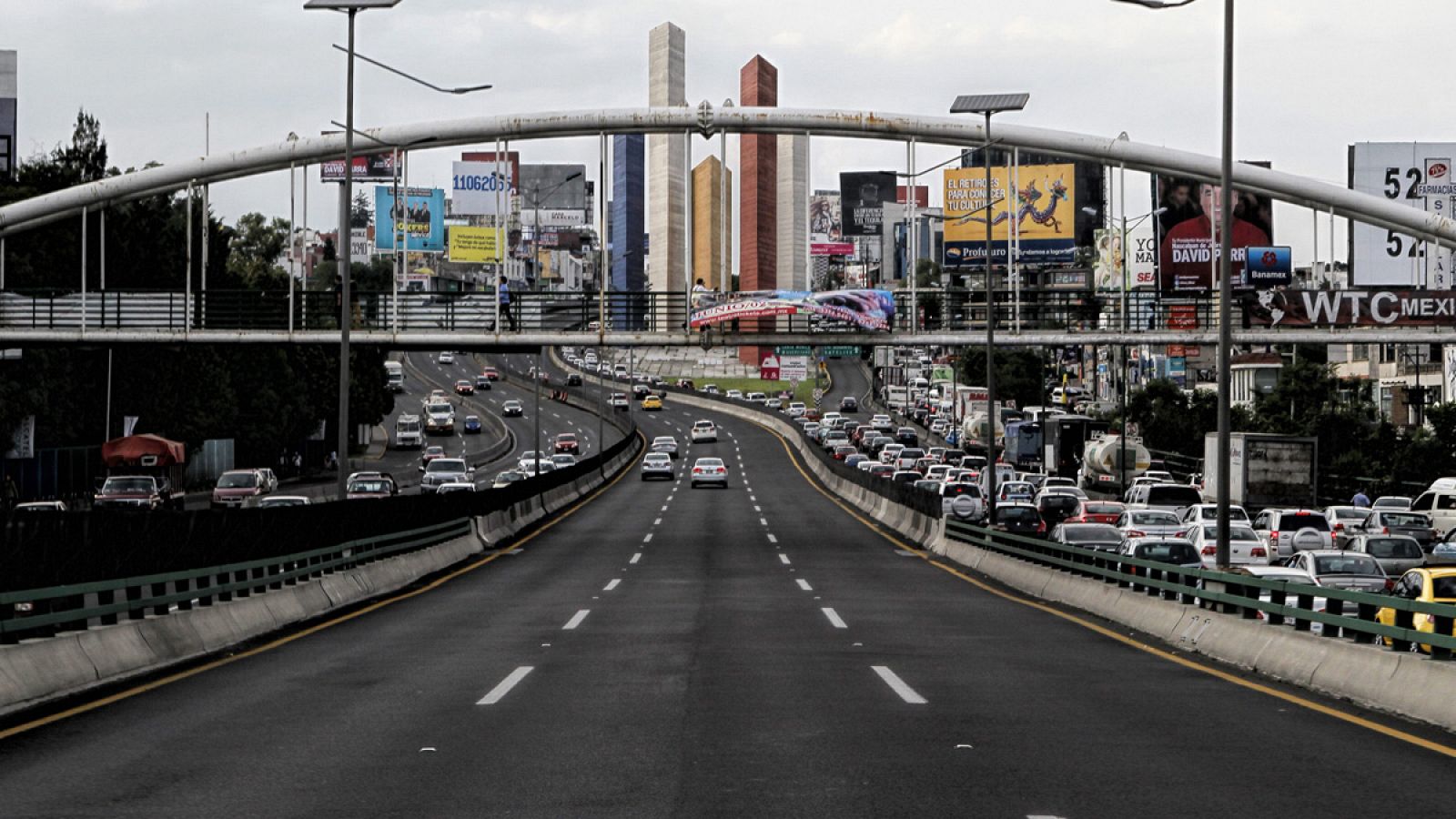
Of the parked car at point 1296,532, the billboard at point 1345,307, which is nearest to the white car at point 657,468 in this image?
the billboard at point 1345,307

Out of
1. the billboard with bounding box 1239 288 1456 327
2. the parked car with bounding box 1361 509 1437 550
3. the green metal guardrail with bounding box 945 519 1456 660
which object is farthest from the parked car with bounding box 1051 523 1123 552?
the billboard with bounding box 1239 288 1456 327

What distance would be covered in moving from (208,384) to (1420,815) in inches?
3064

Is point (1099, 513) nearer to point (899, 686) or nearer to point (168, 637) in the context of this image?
point (899, 686)

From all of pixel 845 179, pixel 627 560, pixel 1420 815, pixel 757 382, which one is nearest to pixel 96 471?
pixel 627 560

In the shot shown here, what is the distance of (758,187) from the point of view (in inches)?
5832

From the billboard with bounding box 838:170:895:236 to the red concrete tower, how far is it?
669cm

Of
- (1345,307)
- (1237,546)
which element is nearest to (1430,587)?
(1237,546)

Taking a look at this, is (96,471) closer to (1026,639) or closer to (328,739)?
(1026,639)

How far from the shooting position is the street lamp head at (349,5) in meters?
31.7

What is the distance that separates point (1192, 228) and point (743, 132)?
20.8 meters

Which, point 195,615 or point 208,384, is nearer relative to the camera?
point 195,615

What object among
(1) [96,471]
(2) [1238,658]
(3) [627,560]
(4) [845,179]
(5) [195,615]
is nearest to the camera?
(2) [1238,658]

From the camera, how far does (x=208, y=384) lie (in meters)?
80.3

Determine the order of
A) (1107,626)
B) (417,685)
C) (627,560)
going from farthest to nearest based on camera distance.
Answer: (627,560) < (1107,626) < (417,685)
